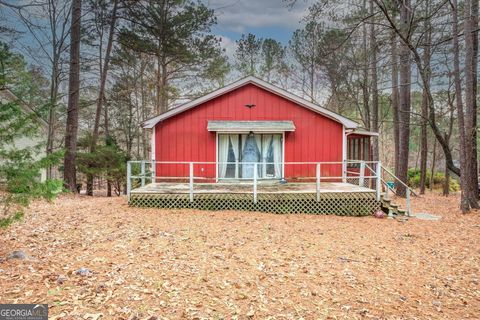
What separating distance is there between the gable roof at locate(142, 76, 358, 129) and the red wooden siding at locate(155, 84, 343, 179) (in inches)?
6.7

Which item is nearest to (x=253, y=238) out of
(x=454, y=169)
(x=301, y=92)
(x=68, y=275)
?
(x=68, y=275)

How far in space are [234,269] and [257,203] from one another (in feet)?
15.0

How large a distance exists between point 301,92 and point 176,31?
11.3 meters

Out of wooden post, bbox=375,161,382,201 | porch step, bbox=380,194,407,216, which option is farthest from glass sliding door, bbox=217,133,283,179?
porch step, bbox=380,194,407,216

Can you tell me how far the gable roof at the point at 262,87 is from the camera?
11297 mm

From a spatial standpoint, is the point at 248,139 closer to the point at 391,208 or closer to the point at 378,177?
→ the point at 378,177

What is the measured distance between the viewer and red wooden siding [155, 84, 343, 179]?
11516 millimetres

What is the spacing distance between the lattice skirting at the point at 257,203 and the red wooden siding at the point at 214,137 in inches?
94.9

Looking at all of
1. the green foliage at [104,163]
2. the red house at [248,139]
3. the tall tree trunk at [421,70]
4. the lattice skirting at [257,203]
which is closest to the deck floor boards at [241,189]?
the lattice skirting at [257,203]

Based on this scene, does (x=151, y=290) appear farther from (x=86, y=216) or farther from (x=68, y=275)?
(x=86, y=216)

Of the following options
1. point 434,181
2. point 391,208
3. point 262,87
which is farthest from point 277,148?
point 434,181

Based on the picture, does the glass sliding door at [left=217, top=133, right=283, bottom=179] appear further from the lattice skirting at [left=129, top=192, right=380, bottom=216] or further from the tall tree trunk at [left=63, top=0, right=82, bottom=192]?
the tall tree trunk at [left=63, top=0, right=82, bottom=192]

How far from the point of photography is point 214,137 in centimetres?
1149

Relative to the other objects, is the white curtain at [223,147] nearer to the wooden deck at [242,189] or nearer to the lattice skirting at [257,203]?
the wooden deck at [242,189]
